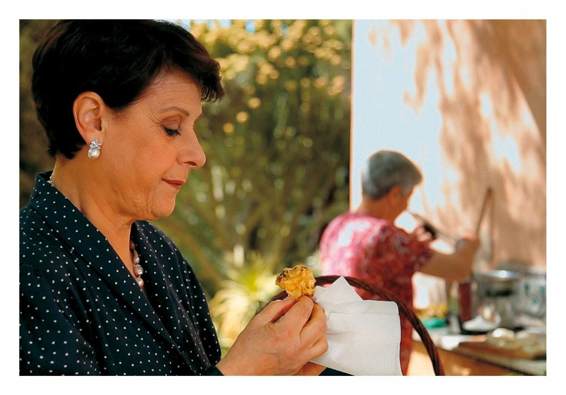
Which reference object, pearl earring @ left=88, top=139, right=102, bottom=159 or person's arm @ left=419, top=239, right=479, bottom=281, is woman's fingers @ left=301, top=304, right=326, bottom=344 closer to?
pearl earring @ left=88, top=139, right=102, bottom=159

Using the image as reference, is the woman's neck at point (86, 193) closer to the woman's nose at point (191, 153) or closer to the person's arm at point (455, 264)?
the woman's nose at point (191, 153)

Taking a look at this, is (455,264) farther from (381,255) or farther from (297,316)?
(297,316)

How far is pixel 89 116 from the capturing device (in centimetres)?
132

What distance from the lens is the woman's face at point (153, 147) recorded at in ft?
4.36

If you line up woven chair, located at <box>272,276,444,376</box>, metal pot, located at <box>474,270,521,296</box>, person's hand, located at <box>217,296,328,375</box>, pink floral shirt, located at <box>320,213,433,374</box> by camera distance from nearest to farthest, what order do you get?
person's hand, located at <box>217,296,328,375</box> → woven chair, located at <box>272,276,444,376</box> → pink floral shirt, located at <box>320,213,433,374</box> → metal pot, located at <box>474,270,521,296</box>

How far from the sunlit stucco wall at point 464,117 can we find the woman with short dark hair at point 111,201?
2843 mm

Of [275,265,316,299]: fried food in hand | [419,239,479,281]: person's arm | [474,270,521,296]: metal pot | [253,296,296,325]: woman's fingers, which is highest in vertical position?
[275,265,316,299]: fried food in hand

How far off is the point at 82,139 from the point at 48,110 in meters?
0.08

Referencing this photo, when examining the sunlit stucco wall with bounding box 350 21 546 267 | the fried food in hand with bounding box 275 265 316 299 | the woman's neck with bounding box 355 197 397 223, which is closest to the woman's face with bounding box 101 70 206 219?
the fried food in hand with bounding box 275 265 316 299

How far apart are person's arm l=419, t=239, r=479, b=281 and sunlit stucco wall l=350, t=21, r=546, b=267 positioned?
332 mm

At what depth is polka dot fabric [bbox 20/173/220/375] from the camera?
1.22 m

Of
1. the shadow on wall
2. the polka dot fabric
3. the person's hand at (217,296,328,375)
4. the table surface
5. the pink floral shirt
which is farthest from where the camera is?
the shadow on wall
